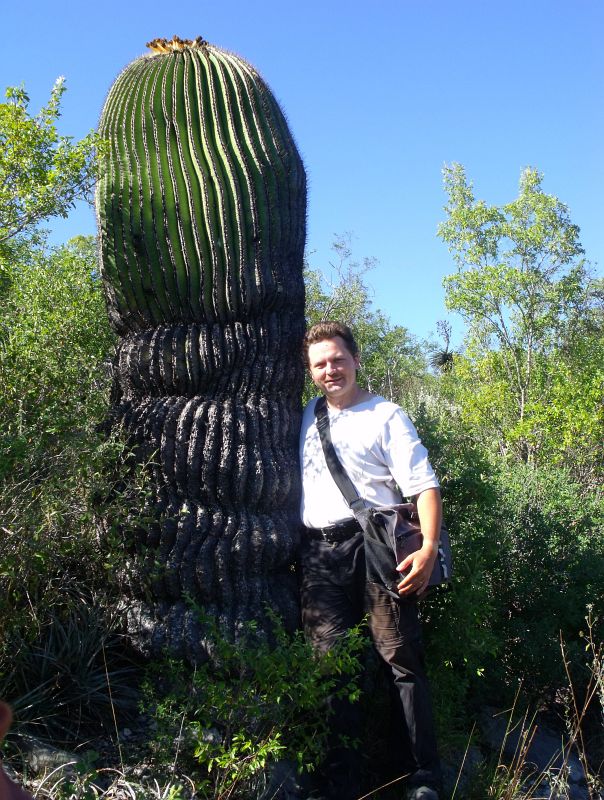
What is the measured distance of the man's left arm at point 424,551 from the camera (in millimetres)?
3311

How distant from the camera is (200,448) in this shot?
3.87 m

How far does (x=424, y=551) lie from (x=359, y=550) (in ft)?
0.99

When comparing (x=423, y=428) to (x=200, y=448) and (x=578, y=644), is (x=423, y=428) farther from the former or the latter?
(x=578, y=644)

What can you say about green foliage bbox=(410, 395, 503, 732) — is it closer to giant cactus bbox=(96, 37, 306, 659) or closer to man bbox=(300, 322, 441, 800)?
man bbox=(300, 322, 441, 800)

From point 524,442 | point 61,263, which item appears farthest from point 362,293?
point 61,263

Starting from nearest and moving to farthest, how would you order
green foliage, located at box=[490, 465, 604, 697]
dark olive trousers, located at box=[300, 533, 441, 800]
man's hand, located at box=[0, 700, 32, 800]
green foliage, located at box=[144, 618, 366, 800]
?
man's hand, located at box=[0, 700, 32, 800] < green foliage, located at box=[144, 618, 366, 800] < dark olive trousers, located at box=[300, 533, 441, 800] < green foliage, located at box=[490, 465, 604, 697]

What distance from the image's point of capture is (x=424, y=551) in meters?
3.32

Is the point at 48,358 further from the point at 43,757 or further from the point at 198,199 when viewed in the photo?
the point at 43,757

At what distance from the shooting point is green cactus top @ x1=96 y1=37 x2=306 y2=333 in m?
3.98

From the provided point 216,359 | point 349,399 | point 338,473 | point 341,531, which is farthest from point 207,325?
point 341,531

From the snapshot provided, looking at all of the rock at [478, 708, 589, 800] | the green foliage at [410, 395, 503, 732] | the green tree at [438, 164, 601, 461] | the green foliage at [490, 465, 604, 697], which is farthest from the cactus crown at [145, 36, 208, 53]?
the green tree at [438, 164, 601, 461]

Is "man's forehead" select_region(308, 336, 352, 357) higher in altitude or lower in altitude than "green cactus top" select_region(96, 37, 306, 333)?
lower

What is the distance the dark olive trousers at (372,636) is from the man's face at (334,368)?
661mm

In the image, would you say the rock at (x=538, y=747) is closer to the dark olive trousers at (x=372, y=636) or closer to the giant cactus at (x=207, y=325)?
the dark olive trousers at (x=372, y=636)
